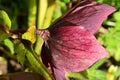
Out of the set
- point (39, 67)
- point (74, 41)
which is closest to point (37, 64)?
point (39, 67)

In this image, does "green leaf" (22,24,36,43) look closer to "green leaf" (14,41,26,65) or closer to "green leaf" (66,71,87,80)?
"green leaf" (14,41,26,65)

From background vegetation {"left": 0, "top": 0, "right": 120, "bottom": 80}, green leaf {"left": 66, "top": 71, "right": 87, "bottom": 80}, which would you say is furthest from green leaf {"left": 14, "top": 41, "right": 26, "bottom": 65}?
green leaf {"left": 66, "top": 71, "right": 87, "bottom": 80}

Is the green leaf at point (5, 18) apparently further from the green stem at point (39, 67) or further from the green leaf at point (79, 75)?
the green leaf at point (79, 75)

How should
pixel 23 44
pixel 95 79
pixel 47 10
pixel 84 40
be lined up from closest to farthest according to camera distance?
pixel 84 40, pixel 23 44, pixel 95 79, pixel 47 10

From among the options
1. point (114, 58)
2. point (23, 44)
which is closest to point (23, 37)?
point (23, 44)

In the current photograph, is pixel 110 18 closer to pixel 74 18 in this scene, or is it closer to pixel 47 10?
pixel 47 10

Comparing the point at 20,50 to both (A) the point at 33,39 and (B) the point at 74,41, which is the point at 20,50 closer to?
(A) the point at 33,39
